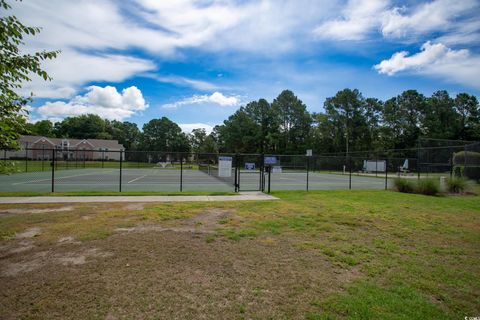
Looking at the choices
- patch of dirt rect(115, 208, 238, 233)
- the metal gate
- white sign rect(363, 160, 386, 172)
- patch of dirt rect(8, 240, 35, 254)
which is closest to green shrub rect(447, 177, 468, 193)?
the metal gate

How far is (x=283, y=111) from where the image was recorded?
68750mm

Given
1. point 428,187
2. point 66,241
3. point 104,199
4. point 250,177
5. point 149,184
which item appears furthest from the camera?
point 250,177

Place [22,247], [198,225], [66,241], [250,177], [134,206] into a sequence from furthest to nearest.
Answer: [250,177]
[134,206]
[198,225]
[66,241]
[22,247]

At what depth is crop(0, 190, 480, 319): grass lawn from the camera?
3297mm

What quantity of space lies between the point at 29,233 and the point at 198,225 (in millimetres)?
3847

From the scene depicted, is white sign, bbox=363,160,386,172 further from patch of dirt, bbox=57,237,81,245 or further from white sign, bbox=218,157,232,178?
patch of dirt, bbox=57,237,81,245

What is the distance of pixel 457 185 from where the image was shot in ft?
49.3

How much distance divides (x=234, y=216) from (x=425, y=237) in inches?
196

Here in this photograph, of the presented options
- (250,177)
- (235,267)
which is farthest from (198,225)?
(250,177)

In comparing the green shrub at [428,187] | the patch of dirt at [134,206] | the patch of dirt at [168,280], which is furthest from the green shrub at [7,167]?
the green shrub at [428,187]

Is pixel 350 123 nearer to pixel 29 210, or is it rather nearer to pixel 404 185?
pixel 404 185

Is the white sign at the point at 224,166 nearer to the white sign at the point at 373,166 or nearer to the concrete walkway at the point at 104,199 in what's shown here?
the concrete walkway at the point at 104,199

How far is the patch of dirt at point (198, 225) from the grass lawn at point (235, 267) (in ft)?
0.09

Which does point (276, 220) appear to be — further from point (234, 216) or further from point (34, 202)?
point (34, 202)
